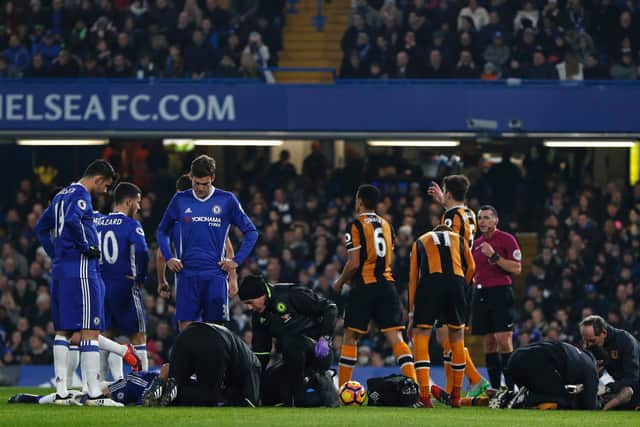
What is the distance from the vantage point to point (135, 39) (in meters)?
27.6

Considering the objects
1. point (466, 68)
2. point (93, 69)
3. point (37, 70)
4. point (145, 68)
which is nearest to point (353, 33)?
point (466, 68)

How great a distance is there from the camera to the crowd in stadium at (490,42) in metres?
27.2

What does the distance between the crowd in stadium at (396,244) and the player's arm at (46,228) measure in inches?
382

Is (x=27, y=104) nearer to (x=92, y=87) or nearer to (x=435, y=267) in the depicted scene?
(x=92, y=87)

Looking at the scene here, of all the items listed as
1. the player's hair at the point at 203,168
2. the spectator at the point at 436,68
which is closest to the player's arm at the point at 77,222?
the player's hair at the point at 203,168

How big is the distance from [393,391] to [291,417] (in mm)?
2769

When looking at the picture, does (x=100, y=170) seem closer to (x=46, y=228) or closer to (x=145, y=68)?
(x=46, y=228)

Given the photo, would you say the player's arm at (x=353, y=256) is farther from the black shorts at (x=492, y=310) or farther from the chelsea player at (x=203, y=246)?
the black shorts at (x=492, y=310)

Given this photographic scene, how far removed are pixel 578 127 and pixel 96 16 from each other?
30.5 feet

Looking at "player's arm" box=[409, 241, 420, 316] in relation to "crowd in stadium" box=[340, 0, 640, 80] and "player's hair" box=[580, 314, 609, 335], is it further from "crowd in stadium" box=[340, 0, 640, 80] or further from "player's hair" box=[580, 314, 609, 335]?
"crowd in stadium" box=[340, 0, 640, 80]

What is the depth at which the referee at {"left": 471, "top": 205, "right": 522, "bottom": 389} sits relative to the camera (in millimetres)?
16453

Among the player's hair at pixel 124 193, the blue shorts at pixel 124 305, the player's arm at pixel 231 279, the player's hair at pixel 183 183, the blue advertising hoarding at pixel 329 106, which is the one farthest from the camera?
the blue advertising hoarding at pixel 329 106

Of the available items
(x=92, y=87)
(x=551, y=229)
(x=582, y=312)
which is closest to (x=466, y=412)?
(x=582, y=312)

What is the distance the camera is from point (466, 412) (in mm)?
13859
